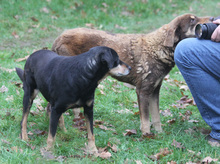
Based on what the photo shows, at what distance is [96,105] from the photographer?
5121 mm

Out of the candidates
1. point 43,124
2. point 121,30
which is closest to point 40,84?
point 43,124

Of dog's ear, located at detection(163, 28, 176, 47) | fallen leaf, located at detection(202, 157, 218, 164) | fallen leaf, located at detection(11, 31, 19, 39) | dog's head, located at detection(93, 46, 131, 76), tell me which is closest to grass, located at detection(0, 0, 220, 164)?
fallen leaf, located at detection(11, 31, 19, 39)

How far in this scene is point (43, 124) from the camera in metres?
4.31

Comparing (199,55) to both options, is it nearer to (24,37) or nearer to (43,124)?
(43,124)

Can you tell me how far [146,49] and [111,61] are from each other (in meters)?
1.28

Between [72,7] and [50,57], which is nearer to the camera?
[50,57]

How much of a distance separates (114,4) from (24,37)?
13.9 feet

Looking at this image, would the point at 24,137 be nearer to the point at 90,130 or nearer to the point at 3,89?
the point at 90,130

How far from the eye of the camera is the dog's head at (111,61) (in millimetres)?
3281

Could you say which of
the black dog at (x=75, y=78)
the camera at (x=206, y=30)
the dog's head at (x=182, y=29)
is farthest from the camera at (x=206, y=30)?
the black dog at (x=75, y=78)

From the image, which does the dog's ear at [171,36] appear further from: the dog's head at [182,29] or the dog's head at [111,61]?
the dog's head at [111,61]

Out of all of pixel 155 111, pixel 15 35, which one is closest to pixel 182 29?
pixel 155 111

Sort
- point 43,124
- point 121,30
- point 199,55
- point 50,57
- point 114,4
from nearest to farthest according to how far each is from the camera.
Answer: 1. point 199,55
2. point 50,57
3. point 43,124
4. point 121,30
5. point 114,4

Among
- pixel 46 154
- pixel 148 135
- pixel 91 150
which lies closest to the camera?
pixel 46 154
